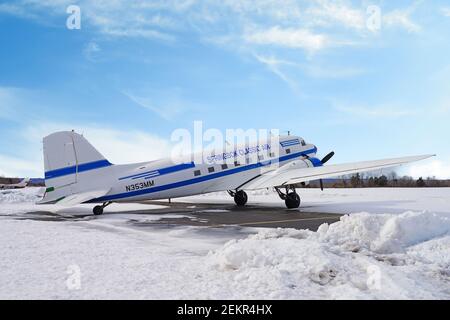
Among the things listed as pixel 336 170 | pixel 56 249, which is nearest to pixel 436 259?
pixel 56 249

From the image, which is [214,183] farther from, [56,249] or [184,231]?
[56,249]

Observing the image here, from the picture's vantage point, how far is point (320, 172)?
72.6 ft

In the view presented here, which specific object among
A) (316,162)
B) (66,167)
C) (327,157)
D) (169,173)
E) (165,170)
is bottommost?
(169,173)

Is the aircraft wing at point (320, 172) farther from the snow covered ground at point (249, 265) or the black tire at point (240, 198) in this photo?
the snow covered ground at point (249, 265)

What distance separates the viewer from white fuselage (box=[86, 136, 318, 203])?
20.1 m

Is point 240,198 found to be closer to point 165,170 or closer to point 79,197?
point 165,170

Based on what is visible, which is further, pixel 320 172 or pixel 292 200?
pixel 292 200

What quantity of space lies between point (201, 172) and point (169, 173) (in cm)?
234

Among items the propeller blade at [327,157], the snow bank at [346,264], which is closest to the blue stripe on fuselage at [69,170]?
the snow bank at [346,264]

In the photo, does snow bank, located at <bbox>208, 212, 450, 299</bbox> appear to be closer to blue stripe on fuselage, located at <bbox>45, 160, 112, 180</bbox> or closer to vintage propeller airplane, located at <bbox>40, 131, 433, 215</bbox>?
vintage propeller airplane, located at <bbox>40, 131, 433, 215</bbox>

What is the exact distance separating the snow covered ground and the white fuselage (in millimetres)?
9238

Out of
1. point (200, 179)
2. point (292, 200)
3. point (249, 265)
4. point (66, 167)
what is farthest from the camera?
point (292, 200)

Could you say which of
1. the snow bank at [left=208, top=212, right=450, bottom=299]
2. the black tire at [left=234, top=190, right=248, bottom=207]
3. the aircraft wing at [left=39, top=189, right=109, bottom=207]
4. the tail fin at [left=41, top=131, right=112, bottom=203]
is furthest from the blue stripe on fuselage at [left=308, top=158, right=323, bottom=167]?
the snow bank at [left=208, top=212, right=450, bottom=299]

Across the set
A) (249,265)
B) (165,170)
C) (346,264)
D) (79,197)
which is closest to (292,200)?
(165,170)
